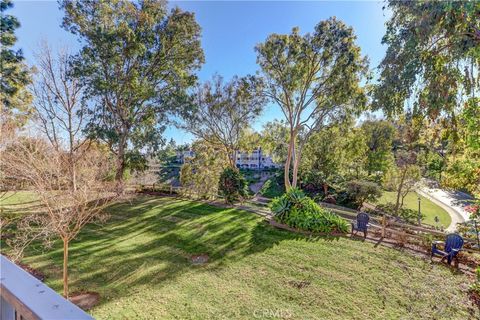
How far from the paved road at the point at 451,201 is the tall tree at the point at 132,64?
1823 cm

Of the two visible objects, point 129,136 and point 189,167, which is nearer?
point 129,136

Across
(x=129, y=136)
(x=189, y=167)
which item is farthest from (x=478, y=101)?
(x=129, y=136)

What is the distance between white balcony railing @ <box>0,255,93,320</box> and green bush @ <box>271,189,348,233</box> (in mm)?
9063

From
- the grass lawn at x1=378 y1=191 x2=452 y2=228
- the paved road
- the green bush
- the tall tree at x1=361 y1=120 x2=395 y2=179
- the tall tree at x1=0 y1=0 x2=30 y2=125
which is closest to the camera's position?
the green bush

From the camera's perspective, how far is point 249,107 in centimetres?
1634

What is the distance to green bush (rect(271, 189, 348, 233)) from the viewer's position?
29.9 ft

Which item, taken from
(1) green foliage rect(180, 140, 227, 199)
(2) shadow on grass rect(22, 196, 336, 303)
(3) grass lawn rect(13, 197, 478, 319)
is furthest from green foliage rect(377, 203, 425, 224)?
(1) green foliage rect(180, 140, 227, 199)

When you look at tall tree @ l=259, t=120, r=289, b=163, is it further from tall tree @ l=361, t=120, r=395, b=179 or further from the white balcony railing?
Result: the white balcony railing

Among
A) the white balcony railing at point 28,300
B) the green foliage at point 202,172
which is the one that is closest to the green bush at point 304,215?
the green foliage at point 202,172

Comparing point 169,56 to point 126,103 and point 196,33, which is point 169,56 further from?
point 126,103

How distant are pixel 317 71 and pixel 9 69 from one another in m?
15.0

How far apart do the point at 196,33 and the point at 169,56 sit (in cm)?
228

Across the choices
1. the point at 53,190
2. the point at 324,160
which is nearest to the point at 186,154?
the point at 324,160

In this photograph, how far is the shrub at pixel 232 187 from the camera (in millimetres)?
13930
